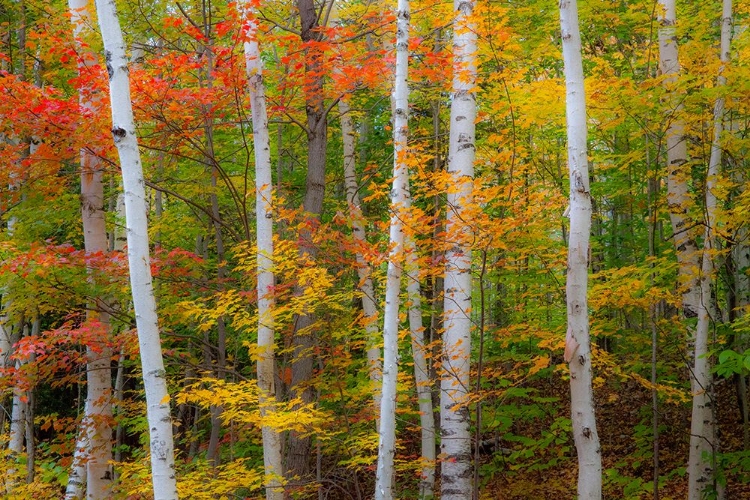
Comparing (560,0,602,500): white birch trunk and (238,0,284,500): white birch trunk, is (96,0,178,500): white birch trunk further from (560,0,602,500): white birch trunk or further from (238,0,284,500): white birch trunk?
(560,0,602,500): white birch trunk

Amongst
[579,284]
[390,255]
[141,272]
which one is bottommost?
[579,284]

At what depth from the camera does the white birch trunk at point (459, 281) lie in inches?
238

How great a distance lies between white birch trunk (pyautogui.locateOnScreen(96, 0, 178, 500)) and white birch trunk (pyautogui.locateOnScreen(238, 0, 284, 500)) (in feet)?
5.20

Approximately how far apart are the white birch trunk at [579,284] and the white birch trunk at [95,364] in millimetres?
5054

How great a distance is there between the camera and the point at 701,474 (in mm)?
6773

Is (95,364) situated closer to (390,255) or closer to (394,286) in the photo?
(394,286)

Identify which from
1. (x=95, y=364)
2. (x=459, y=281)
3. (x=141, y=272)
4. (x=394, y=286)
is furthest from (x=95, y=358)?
(x=459, y=281)

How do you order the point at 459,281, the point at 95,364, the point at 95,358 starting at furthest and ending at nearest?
the point at 95,364
the point at 95,358
the point at 459,281

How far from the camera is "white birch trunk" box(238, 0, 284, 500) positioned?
21.4 ft

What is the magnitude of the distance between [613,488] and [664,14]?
219 inches

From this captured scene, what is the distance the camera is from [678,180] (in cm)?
717

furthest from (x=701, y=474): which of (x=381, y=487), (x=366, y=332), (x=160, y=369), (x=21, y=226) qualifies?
(x=21, y=226)

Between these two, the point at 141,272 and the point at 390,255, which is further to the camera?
the point at 390,255

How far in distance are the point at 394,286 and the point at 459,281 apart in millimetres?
660
